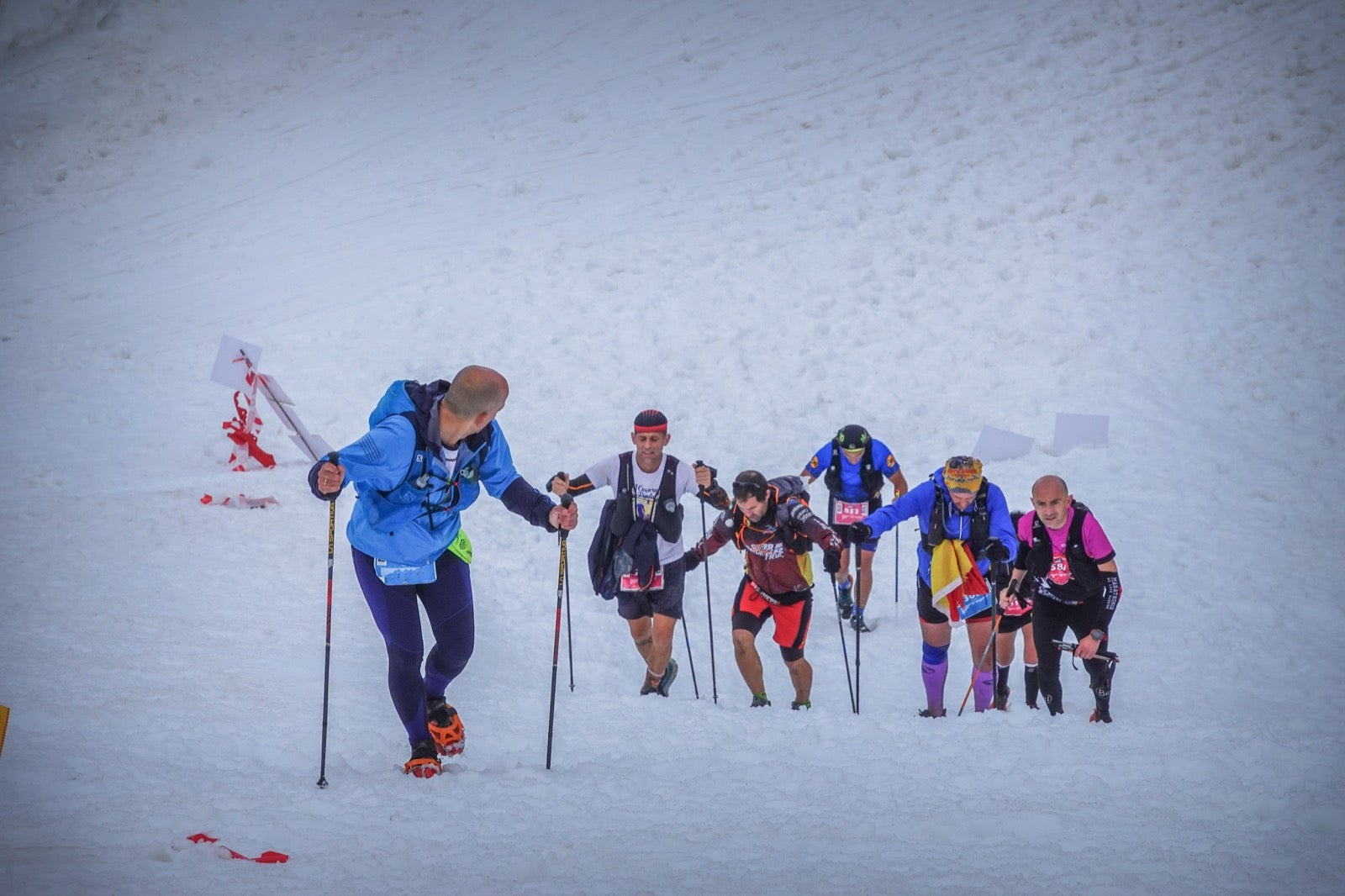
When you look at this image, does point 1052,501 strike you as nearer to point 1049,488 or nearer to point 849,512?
point 1049,488

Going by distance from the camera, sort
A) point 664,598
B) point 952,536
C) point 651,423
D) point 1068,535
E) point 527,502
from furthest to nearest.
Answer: point 664,598 < point 651,423 < point 952,536 < point 1068,535 < point 527,502

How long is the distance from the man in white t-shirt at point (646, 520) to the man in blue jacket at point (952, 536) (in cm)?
132

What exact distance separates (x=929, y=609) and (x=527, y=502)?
11.1ft

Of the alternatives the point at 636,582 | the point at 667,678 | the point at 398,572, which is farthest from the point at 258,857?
the point at 667,678

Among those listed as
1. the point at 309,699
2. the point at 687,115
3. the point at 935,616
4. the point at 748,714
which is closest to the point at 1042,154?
the point at 687,115

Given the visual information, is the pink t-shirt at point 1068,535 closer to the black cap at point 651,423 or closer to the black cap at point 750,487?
the black cap at point 750,487

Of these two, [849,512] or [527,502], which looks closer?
[527,502]

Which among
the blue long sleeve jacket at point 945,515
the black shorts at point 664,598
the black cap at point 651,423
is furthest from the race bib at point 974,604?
the black cap at point 651,423

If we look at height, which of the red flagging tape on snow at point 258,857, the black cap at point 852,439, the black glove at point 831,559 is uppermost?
the black cap at point 852,439

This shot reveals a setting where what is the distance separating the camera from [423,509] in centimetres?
515

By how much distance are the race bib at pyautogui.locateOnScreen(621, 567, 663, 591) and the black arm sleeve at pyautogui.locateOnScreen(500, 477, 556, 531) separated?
78.3 inches

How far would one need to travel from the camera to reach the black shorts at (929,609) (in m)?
7.50

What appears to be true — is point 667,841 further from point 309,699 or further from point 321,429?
point 321,429

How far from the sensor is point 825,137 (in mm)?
18250
